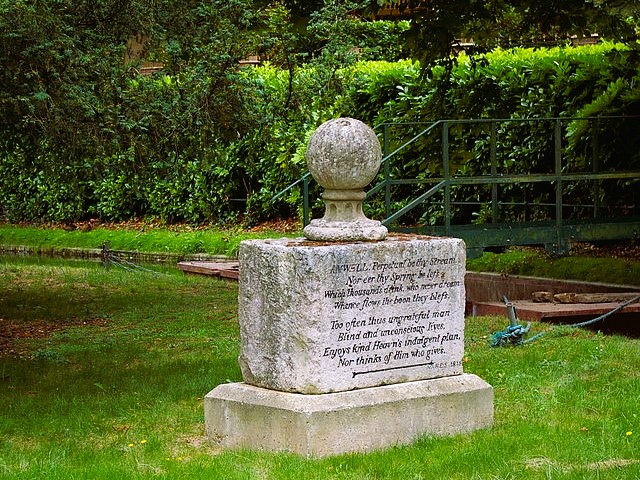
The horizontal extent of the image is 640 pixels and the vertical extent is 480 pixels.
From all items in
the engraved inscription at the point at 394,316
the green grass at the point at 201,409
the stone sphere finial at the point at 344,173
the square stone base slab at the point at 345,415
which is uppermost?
the stone sphere finial at the point at 344,173

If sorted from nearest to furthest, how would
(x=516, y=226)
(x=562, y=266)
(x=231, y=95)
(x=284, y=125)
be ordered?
A: (x=231, y=95), (x=284, y=125), (x=516, y=226), (x=562, y=266)

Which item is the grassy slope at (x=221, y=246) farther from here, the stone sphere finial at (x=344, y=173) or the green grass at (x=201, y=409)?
the stone sphere finial at (x=344, y=173)

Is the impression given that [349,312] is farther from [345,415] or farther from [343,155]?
[343,155]

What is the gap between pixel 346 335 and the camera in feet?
25.5

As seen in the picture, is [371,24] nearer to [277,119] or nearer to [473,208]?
[473,208]

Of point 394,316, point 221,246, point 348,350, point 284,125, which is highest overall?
point 284,125

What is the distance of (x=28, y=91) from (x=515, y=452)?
5.31 m

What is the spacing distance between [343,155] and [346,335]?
1190 mm

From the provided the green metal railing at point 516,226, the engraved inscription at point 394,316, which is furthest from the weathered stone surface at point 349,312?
the green metal railing at point 516,226

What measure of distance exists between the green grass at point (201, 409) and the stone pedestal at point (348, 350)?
164mm

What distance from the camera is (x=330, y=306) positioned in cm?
764

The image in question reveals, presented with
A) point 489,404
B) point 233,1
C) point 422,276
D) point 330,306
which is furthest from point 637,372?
Answer: point 233,1

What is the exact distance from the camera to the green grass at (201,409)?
718 centimetres

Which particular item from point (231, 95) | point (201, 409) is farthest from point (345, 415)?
point (231, 95)
